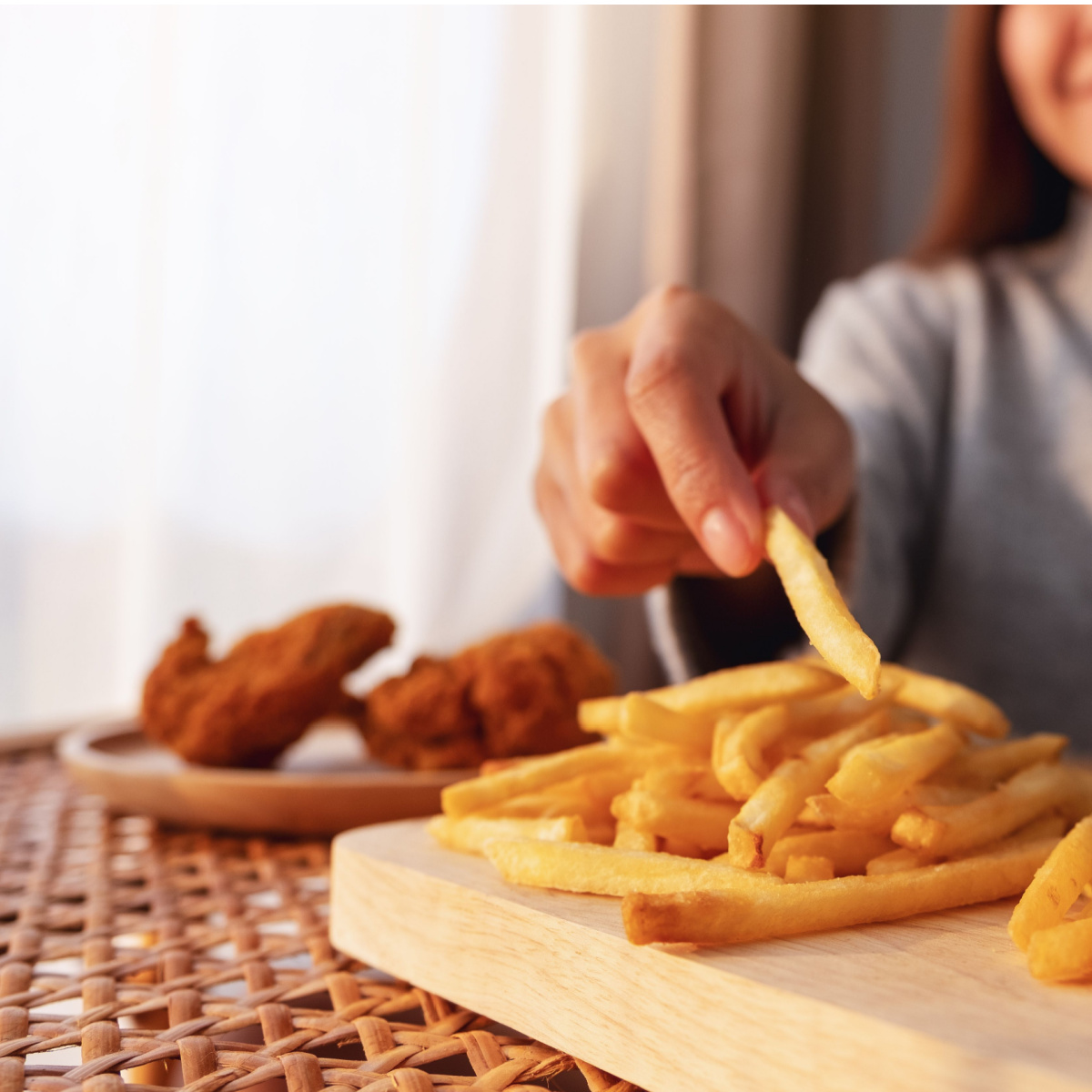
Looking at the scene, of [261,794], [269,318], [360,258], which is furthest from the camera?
[360,258]

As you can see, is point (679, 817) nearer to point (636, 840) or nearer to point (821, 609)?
point (636, 840)

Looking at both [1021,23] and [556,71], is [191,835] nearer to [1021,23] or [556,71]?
[1021,23]

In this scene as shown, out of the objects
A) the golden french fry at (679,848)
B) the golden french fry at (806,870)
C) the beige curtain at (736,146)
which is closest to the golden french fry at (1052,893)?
the golden french fry at (806,870)

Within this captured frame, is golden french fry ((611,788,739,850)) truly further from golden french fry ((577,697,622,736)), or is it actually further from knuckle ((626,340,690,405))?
knuckle ((626,340,690,405))

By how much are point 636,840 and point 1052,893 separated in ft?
0.83

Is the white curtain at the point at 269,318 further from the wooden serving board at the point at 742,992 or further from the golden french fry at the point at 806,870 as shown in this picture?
the golden french fry at the point at 806,870

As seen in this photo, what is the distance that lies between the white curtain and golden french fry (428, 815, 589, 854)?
5.19 ft

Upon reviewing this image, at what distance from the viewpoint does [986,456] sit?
2.11 metres

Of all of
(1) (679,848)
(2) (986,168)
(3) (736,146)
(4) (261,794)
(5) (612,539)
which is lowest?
(4) (261,794)

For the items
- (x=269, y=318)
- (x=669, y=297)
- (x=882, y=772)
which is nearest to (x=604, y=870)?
(x=882, y=772)

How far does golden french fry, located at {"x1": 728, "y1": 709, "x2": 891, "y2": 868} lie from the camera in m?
0.63

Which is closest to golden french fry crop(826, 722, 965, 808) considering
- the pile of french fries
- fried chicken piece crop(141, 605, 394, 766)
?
the pile of french fries

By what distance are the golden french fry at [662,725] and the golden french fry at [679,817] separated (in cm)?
5

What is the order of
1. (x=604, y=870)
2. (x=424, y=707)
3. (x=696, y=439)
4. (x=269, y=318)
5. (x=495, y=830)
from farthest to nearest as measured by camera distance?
(x=269, y=318)
(x=424, y=707)
(x=696, y=439)
(x=495, y=830)
(x=604, y=870)
